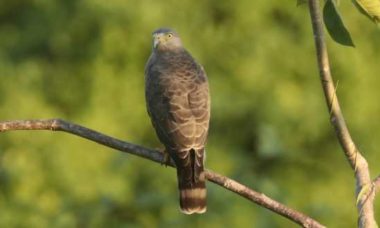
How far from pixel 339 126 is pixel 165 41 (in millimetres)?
2541

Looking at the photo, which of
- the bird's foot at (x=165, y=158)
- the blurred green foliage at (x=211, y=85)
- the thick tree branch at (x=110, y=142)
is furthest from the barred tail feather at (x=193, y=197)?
Result: the blurred green foliage at (x=211, y=85)

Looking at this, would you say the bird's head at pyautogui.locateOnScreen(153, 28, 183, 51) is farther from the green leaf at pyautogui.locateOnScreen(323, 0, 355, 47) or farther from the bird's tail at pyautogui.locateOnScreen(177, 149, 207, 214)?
the green leaf at pyautogui.locateOnScreen(323, 0, 355, 47)

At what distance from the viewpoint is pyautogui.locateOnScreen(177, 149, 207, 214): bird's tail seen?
4.82m

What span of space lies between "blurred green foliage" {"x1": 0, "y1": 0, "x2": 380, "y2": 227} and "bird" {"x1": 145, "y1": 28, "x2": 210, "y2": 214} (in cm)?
473

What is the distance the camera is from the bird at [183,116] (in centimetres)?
486

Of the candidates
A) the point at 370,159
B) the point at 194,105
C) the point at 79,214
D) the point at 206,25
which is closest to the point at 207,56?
the point at 206,25

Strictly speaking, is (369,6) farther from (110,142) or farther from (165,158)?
A: (165,158)

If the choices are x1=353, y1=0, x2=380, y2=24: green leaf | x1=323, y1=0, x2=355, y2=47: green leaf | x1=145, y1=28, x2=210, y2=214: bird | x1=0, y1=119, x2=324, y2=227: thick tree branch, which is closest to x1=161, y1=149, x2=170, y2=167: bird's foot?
x1=145, y1=28, x2=210, y2=214: bird

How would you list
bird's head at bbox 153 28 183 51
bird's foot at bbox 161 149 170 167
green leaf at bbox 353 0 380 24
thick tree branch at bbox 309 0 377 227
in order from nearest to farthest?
green leaf at bbox 353 0 380 24 < thick tree branch at bbox 309 0 377 227 < bird's foot at bbox 161 149 170 167 < bird's head at bbox 153 28 183 51

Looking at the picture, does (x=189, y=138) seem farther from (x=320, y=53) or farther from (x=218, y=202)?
(x=218, y=202)

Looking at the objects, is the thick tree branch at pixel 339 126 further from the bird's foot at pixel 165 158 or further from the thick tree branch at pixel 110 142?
the bird's foot at pixel 165 158

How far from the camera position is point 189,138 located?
491cm

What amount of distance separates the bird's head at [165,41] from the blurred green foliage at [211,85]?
13.8ft

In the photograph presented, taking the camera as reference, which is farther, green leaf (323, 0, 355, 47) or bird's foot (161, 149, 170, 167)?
bird's foot (161, 149, 170, 167)
